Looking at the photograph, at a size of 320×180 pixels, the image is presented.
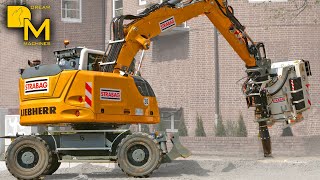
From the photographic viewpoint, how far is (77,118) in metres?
16.3

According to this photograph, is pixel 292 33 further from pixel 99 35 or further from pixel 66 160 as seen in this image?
pixel 66 160

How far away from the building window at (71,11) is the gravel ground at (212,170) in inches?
589

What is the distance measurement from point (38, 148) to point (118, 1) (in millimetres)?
18685

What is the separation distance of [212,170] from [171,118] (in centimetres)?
1307

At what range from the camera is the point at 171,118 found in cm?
3136

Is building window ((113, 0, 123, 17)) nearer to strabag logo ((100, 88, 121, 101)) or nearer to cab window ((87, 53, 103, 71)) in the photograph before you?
cab window ((87, 53, 103, 71))

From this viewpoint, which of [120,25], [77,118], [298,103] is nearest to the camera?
[77,118]

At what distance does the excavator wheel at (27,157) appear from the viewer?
16641 mm

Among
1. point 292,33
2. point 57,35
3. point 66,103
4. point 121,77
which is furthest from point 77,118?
point 57,35

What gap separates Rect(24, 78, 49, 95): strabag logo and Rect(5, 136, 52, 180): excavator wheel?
112cm

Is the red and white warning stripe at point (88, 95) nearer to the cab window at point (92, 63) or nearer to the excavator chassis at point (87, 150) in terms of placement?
the excavator chassis at point (87, 150)

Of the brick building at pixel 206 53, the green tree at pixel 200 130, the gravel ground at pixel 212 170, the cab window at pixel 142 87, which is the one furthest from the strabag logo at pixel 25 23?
the cab window at pixel 142 87

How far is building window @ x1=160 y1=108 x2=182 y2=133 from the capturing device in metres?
31.1

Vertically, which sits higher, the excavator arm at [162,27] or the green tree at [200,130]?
the excavator arm at [162,27]
